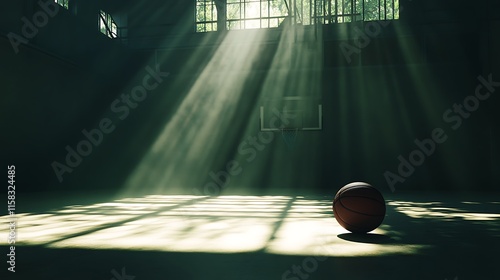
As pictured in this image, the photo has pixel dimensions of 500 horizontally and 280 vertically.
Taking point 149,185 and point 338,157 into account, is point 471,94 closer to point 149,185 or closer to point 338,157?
point 338,157

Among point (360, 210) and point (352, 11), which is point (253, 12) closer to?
point (352, 11)

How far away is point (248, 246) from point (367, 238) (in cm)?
123

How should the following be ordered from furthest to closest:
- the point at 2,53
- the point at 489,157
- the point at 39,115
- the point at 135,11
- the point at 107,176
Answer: the point at 135,11 < the point at 107,176 < the point at 489,157 < the point at 39,115 < the point at 2,53

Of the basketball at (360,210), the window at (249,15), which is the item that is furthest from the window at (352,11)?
the basketball at (360,210)

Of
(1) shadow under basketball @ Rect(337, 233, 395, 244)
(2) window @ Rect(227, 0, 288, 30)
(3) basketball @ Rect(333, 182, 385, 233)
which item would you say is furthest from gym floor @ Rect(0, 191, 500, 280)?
(2) window @ Rect(227, 0, 288, 30)

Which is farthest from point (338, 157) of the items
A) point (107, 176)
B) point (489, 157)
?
point (107, 176)

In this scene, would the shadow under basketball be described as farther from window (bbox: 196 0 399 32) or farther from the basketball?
window (bbox: 196 0 399 32)

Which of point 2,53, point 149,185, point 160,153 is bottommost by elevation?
point 149,185

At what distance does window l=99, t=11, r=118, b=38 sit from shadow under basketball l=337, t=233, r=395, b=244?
11986 millimetres

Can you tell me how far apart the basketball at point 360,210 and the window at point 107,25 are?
38.7 feet

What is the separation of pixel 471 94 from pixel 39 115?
459 inches

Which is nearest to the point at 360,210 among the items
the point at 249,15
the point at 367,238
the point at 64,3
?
the point at 367,238

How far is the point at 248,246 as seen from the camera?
13.1 ft

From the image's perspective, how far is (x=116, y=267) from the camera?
3.14 m
